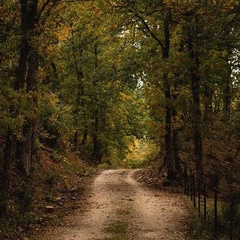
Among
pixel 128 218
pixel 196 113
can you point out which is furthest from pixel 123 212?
pixel 196 113

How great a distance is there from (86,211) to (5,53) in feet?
20.9

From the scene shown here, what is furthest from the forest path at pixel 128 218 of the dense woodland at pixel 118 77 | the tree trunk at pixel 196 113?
the dense woodland at pixel 118 77

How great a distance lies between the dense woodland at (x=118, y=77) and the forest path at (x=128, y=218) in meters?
2.21

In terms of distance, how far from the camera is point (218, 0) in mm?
11414

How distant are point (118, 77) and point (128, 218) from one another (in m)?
10.6

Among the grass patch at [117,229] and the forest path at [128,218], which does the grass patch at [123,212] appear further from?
the grass patch at [117,229]

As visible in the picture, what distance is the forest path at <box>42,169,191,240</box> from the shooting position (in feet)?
35.6

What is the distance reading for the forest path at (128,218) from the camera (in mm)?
10859

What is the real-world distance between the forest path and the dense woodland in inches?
87.1

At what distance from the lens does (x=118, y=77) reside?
2194cm

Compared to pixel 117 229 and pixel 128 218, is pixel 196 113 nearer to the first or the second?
pixel 128 218

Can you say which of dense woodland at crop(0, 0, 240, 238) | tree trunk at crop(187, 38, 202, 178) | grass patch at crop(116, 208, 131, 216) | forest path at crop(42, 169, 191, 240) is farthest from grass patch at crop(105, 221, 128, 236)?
tree trunk at crop(187, 38, 202, 178)

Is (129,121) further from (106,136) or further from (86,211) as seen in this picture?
(86,211)

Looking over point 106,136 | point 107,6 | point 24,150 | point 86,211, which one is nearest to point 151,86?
point 107,6
